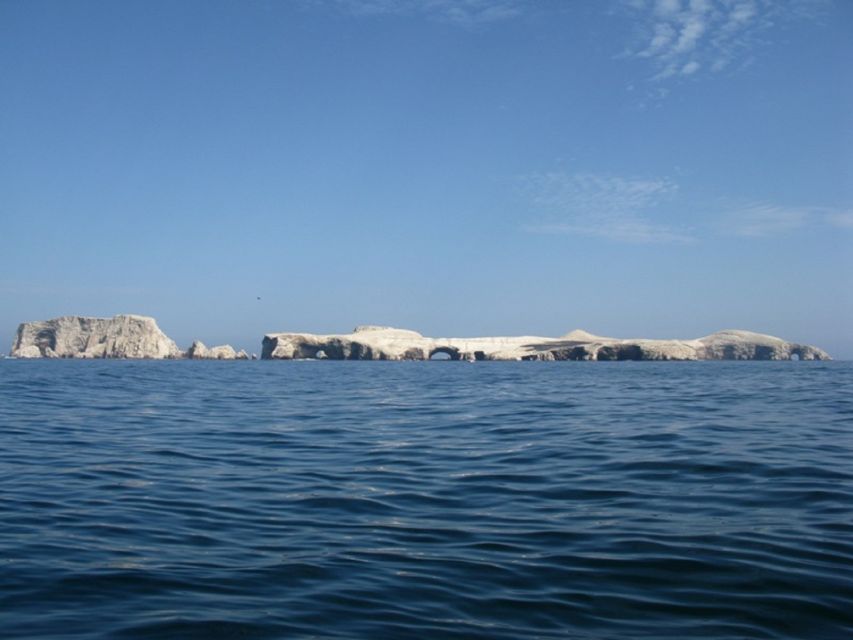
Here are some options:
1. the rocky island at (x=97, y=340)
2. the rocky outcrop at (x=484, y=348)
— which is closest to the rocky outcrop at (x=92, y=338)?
the rocky island at (x=97, y=340)

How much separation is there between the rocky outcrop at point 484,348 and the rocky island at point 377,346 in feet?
0.53

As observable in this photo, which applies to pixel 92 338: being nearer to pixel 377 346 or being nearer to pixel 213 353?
pixel 213 353

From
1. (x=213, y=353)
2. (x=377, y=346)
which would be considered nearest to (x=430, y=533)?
(x=377, y=346)

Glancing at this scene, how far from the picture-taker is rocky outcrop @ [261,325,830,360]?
120 metres

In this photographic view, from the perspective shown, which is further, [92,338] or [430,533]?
[92,338]

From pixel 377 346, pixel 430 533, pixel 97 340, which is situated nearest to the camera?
pixel 430 533

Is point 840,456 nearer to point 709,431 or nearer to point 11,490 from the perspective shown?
point 709,431

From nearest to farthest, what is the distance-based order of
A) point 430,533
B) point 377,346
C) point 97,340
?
point 430,533 → point 377,346 → point 97,340

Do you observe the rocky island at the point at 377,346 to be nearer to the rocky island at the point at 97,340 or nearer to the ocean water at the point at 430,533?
the rocky island at the point at 97,340

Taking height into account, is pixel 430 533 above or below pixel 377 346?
below

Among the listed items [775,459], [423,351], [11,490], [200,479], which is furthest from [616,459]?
[423,351]

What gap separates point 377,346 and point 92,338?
67.0 meters

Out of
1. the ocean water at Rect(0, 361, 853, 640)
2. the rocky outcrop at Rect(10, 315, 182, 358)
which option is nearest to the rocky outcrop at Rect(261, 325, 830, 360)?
the rocky outcrop at Rect(10, 315, 182, 358)

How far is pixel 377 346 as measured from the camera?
12538cm
